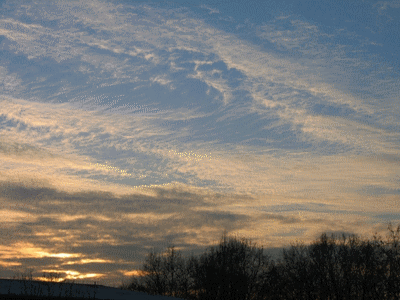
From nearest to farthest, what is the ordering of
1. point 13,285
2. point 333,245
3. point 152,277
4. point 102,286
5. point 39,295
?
point 39,295 → point 13,285 → point 102,286 → point 333,245 → point 152,277

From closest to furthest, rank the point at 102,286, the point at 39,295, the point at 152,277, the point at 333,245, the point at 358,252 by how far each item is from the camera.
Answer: the point at 39,295
the point at 102,286
the point at 358,252
the point at 333,245
the point at 152,277

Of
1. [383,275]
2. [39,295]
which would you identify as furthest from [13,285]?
[383,275]

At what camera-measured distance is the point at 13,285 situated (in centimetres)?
3966

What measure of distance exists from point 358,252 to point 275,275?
1375 cm

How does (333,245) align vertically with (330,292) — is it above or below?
above

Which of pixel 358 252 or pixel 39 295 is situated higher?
pixel 358 252

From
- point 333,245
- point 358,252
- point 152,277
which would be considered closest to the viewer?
point 358,252

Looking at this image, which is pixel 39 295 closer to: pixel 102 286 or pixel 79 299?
pixel 79 299

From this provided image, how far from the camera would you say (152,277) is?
284 ft

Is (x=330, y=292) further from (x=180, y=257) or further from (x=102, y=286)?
(x=102, y=286)

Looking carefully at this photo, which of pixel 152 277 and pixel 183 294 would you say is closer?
pixel 183 294

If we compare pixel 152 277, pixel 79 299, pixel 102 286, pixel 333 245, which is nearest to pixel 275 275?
pixel 333 245

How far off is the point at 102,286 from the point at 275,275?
130 ft

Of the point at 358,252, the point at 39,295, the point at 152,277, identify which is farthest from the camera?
the point at 152,277
